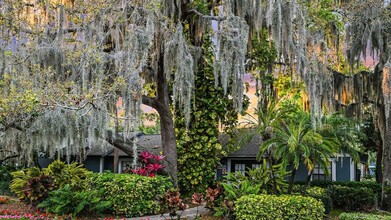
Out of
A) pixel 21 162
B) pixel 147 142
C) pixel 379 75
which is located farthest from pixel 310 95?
pixel 21 162

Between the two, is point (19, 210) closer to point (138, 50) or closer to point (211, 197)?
point (211, 197)

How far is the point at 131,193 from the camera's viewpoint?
10.8 metres

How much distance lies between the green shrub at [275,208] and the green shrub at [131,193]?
2223mm

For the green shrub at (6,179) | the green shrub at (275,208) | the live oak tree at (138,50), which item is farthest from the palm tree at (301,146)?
the green shrub at (6,179)

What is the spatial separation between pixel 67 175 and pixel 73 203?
1805mm

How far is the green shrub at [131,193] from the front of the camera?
35.5 feet

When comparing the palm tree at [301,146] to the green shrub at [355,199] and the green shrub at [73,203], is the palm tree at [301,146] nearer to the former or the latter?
the green shrub at [355,199]

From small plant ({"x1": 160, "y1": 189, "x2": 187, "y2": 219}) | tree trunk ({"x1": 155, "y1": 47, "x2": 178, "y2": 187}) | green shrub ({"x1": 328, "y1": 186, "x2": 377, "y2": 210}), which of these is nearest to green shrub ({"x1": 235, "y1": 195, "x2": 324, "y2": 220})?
small plant ({"x1": 160, "y1": 189, "x2": 187, "y2": 219})

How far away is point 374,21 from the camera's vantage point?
13695 millimetres

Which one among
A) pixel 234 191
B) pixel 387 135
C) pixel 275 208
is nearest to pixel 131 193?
pixel 234 191

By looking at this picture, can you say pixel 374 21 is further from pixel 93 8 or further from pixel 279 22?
pixel 93 8

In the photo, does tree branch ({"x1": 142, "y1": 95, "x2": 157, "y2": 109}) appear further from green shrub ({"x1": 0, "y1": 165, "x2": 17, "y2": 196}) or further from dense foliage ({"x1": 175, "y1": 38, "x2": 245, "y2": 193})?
green shrub ({"x1": 0, "y1": 165, "x2": 17, "y2": 196})

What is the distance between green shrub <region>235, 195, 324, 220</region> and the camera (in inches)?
394

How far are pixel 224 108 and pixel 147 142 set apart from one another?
23.9ft
